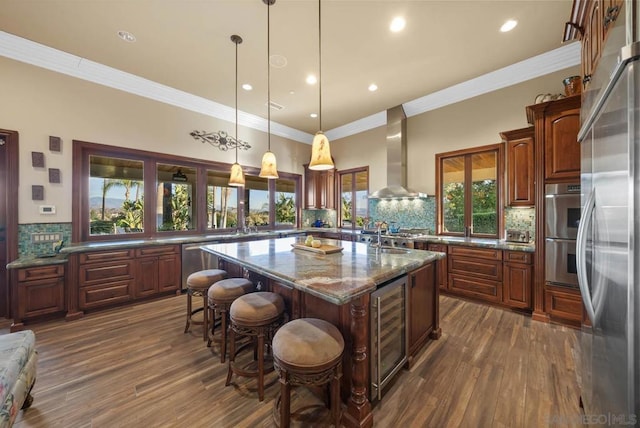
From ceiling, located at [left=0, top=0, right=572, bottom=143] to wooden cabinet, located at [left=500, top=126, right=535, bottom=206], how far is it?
1.15 m

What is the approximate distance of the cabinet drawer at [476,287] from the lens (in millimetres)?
3342

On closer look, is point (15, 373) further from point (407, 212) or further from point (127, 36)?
point (407, 212)

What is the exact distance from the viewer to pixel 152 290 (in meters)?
3.61

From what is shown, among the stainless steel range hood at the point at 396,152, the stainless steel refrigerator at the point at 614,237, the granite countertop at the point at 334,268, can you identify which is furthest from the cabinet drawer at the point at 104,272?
the stainless steel refrigerator at the point at 614,237

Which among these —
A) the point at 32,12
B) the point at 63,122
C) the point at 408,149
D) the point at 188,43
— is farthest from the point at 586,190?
the point at 63,122

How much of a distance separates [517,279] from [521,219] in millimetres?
1039

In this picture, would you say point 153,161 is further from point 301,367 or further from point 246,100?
point 301,367

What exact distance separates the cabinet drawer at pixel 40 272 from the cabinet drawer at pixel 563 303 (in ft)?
20.2

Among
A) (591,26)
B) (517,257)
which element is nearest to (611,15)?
(591,26)

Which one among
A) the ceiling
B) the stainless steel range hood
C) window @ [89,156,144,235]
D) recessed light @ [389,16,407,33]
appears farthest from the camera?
the stainless steel range hood

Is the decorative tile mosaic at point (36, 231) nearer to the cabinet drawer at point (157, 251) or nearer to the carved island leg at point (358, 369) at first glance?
the cabinet drawer at point (157, 251)

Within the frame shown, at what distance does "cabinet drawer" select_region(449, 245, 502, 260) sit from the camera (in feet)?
11.0

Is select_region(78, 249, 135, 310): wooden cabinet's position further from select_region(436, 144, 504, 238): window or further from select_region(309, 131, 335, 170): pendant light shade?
select_region(436, 144, 504, 238): window

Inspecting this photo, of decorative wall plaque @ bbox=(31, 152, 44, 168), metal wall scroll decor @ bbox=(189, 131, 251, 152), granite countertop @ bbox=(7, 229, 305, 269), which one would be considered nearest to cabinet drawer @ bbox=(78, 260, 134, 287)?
granite countertop @ bbox=(7, 229, 305, 269)
